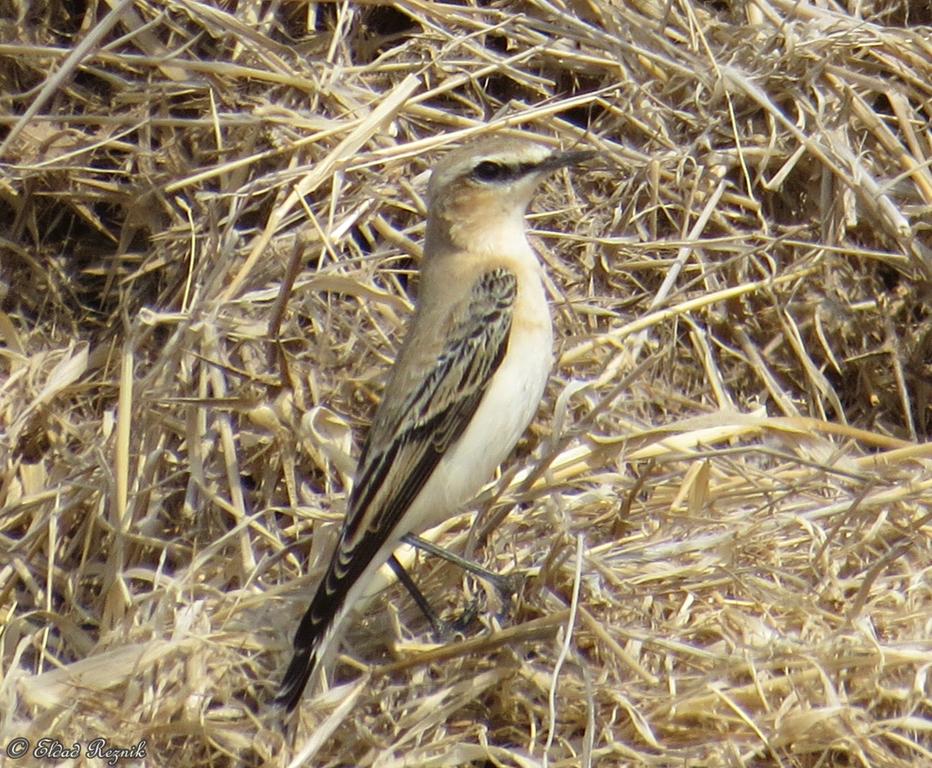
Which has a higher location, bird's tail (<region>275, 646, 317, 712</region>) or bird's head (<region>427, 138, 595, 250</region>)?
bird's head (<region>427, 138, 595, 250</region>)

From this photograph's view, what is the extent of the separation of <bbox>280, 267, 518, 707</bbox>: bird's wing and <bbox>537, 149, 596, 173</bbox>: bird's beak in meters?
0.37

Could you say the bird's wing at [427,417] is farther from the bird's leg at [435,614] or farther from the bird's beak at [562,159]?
the bird's beak at [562,159]

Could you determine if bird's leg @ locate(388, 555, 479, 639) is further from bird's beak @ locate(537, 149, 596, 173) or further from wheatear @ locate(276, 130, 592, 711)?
bird's beak @ locate(537, 149, 596, 173)

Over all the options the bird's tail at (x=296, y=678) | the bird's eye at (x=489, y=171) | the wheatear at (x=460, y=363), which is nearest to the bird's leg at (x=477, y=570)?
the wheatear at (x=460, y=363)

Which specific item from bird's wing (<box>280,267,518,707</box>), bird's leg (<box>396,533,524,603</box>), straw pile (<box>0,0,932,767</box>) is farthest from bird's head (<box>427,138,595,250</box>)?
bird's leg (<box>396,533,524,603</box>)

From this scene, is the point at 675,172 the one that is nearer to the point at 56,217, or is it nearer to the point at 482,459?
Answer: the point at 482,459

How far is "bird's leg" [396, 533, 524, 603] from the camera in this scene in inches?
198

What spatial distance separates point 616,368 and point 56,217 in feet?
6.85

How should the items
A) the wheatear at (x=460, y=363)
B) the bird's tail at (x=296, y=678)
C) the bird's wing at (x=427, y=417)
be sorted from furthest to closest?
the wheatear at (x=460, y=363), the bird's wing at (x=427, y=417), the bird's tail at (x=296, y=678)

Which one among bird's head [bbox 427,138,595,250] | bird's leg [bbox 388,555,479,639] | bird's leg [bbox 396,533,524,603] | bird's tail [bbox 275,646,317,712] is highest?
bird's head [bbox 427,138,595,250]

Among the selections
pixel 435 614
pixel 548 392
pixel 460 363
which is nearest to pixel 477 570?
pixel 435 614

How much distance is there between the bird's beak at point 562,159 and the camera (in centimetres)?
552

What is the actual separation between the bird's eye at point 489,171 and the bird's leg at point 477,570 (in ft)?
3.94

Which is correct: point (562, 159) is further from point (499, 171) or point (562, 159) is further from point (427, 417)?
point (427, 417)
